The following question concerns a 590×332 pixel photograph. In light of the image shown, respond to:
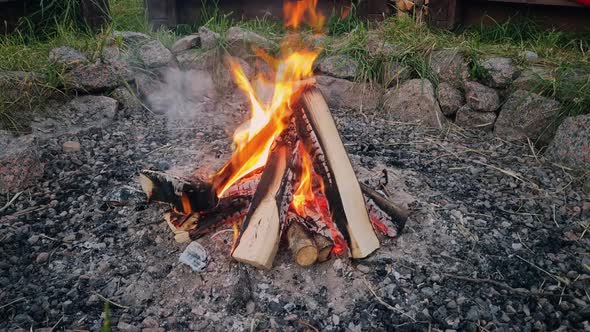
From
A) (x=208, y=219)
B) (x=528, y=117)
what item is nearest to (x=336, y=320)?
(x=208, y=219)

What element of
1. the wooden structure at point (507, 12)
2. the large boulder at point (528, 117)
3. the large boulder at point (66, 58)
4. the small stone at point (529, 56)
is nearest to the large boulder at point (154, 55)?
the large boulder at point (66, 58)

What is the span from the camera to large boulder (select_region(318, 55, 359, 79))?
4.41 m

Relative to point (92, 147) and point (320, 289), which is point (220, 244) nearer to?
point (320, 289)

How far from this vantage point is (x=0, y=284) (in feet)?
7.16

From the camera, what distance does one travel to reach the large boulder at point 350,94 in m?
4.37

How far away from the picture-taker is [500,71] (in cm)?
389

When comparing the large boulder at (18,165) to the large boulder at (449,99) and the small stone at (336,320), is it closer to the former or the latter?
the small stone at (336,320)

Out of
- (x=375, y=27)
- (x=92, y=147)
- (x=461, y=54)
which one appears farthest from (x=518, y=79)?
(x=92, y=147)

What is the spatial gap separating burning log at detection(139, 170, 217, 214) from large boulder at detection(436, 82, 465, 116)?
8.23ft

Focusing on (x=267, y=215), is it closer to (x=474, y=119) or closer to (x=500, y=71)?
(x=474, y=119)

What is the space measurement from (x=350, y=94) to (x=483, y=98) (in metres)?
1.18

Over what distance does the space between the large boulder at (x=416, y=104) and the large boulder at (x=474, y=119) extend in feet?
0.51

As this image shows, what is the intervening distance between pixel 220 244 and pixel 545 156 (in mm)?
2510

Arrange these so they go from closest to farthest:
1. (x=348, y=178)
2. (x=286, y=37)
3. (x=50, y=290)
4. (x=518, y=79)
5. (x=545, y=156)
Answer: (x=50, y=290) < (x=348, y=178) < (x=545, y=156) < (x=518, y=79) < (x=286, y=37)
